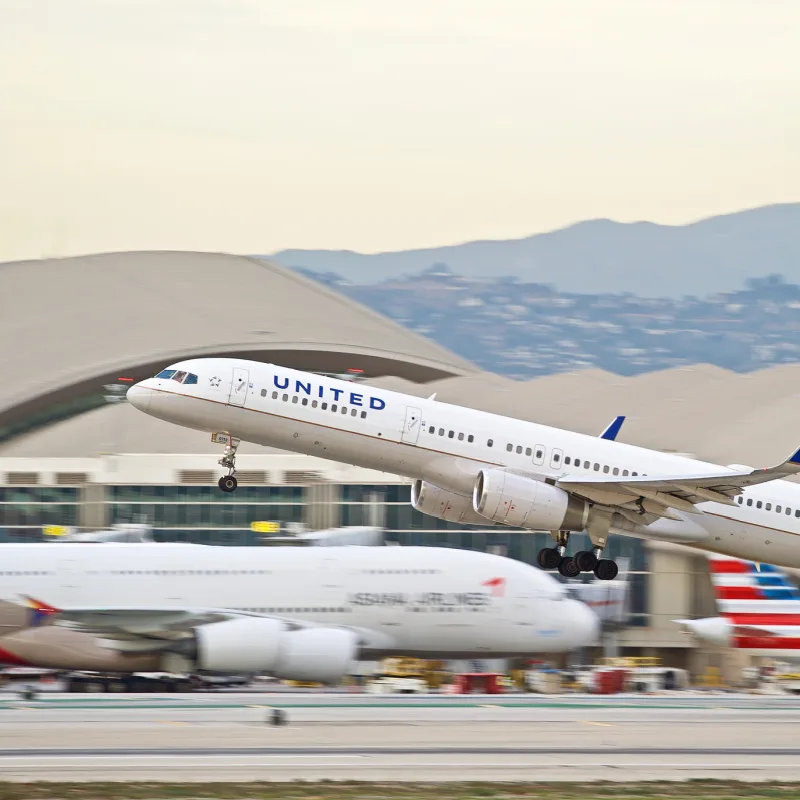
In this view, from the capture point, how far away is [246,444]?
9306 centimetres

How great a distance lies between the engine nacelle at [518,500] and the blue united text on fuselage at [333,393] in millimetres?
3882

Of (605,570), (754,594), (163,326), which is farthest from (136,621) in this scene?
(163,326)

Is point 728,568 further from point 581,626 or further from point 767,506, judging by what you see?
point 581,626

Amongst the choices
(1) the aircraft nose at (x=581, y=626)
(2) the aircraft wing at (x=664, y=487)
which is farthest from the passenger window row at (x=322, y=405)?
(1) the aircraft nose at (x=581, y=626)

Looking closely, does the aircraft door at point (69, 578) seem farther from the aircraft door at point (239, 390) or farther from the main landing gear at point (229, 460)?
the aircraft door at point (239, 390)

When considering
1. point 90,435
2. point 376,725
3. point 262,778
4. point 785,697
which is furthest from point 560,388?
point 262,778

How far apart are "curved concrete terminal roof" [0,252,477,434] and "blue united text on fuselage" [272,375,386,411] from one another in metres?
69.6

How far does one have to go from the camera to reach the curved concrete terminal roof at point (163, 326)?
112 meters

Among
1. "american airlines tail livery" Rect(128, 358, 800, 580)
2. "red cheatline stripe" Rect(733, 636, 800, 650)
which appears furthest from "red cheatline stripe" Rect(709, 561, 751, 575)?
"american airlines tail livery" Rect(128, 358, 800, 580)

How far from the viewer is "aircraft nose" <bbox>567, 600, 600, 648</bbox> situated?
155 feet

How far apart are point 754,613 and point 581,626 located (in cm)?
947

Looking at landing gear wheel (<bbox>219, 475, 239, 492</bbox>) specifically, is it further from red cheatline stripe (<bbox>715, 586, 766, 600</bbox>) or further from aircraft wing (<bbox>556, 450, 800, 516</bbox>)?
red cheatline stripe (<bbox>715, 586, 766, 600</bbox>)

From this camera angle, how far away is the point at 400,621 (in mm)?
46250

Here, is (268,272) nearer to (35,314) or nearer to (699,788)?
(35,314)
